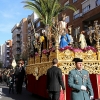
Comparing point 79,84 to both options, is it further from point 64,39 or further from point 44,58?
point 64,39

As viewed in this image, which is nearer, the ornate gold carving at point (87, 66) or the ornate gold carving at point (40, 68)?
the ornate gold carving at point (87, 66)

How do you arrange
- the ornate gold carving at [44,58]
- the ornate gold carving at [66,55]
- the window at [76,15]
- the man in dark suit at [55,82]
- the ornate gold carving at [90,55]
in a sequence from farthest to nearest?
the window at [76,15], the ornate gold carving at [44,58], the ornate gold carving at [90,55], the ornate gold carving at [66,55], the man in dark suit at [55,82]

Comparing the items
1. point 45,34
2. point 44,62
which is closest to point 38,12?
point 45,34

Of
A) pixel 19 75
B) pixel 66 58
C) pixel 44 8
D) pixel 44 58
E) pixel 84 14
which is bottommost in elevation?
pixel 19 75

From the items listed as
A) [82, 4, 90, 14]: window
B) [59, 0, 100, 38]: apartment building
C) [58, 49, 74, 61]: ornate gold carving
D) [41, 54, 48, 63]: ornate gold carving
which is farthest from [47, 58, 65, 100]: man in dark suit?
[82, 4, 90, 14]: window

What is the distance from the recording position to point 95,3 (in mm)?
32031

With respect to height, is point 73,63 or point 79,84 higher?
point 73,63

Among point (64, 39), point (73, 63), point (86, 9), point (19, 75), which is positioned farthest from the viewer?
point (86, 9)

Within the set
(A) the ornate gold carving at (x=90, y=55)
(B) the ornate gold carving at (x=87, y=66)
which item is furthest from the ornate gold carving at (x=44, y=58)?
(A) the ornate gold carving at (x=90, y=55)

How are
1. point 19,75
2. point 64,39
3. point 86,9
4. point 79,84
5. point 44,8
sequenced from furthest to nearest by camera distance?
point 86,9 → point 44,8 → point 19,75 → point 64,39 → point 79,84

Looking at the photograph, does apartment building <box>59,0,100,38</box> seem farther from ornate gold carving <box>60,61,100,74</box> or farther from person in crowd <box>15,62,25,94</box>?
ornate gold carving <box>60,61,100,74</box>

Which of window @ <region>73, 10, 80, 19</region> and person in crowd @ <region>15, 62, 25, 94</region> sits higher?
window @ <region>73, 10, 80, 19</region>

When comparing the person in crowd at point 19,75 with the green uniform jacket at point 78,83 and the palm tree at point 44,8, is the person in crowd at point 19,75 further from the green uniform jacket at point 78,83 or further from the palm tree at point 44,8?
the green uniform jacket at point 78,83

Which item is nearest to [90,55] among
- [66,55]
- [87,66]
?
[87,66]
